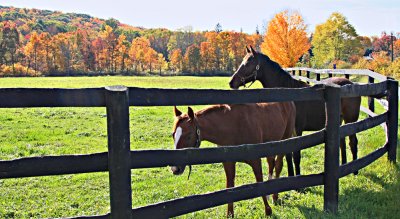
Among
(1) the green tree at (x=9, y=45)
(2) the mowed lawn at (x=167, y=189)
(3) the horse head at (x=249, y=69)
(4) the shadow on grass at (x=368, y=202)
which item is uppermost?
(1) the green tree at (x=9, y=45)

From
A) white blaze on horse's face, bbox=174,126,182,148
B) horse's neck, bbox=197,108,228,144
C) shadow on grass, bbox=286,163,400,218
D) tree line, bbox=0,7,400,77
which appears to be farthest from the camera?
tree line, bbox=0,7,400,77

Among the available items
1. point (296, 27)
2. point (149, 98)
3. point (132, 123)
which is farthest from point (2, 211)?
point (296, 27)

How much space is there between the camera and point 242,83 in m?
8.18

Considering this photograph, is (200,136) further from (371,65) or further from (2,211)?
(371,65)

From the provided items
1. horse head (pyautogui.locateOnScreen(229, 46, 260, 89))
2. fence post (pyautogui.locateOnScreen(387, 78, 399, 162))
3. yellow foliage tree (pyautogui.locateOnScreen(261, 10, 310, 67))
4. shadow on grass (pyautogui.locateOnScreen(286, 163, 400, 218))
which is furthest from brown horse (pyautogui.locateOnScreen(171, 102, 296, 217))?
yellow foliage tree (pyautogui.locateOnScreen(261, 10, 310, 67))

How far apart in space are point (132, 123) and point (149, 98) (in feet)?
37.1

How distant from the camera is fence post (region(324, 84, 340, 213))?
4664 mm

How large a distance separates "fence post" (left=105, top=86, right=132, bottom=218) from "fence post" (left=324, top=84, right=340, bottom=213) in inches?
101

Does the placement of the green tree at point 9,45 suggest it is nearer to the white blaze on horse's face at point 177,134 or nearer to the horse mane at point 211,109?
the horse mane at point 211,109

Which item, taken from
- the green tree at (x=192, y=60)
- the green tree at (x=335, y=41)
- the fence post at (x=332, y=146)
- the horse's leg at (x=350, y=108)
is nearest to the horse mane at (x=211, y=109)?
the fence post at (x=332, y=146)

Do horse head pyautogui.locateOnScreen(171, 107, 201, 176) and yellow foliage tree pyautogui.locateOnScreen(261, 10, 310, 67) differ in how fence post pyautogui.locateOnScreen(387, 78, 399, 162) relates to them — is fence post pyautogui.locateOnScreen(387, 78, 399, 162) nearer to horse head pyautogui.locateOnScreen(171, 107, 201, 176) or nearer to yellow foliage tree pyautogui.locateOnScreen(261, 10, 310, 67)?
horse head pyautogui.locateOnScreen(171, 107, 201, 176)

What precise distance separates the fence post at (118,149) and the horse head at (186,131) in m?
1.29

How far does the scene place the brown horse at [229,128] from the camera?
4586 millimetres

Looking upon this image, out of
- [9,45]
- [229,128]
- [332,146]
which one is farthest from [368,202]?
[9,45]
